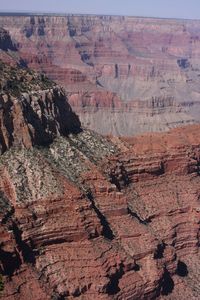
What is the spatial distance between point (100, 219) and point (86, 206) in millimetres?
2421

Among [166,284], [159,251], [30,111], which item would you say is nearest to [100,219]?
[159,251]

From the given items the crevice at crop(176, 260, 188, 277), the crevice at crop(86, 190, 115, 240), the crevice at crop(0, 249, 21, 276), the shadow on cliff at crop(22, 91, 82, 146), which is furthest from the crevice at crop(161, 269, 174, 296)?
the shadow on cliff at crop(22, 91, 82, 146)

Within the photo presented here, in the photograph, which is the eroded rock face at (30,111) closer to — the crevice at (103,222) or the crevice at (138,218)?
the crevice at (103,222)

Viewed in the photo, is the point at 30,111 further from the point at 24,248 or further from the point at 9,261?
the point at 9,261

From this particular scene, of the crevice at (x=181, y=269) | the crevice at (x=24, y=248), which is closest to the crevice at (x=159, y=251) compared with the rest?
the crevice at (x=181, y=269)

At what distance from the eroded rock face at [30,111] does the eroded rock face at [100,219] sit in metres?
1.18

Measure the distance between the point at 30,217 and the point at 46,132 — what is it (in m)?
11.7

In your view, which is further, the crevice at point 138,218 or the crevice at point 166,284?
the crevice at point 138,218

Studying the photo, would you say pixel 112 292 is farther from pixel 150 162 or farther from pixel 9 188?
pixel 150 162

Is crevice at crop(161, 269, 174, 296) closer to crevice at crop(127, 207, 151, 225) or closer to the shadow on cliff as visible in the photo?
crevice at crop(127, 207, 151, 225)

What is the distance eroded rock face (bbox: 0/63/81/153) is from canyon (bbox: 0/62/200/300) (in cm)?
10

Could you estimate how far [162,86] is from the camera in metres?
190

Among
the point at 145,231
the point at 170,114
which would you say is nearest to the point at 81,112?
the point at 170,114

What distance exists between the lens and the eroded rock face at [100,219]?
5044 cm
